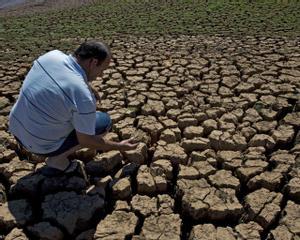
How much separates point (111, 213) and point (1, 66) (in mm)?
3164

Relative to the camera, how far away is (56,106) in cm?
224

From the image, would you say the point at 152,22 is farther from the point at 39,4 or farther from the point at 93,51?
the point at 39,4

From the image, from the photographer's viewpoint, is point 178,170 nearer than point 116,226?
No

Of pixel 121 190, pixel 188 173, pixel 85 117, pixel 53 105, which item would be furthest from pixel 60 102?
pixel 188 173

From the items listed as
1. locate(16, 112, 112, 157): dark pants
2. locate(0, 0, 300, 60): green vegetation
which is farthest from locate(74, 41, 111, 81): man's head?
locate(0, 0, 300, 60): green vegetation

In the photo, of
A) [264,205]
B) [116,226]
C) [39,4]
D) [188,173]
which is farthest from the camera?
[39,4]

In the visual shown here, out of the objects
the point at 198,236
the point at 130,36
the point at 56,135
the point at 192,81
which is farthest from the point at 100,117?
the point at 130,36

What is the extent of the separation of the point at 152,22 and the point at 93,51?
5438 millimetres

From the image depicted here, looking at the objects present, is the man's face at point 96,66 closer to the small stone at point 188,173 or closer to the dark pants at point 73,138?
the dark pants at point 73,138

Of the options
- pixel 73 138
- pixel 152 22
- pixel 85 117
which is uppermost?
pixel 85 117

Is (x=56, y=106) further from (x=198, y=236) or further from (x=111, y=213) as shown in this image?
(x=198, y=236)

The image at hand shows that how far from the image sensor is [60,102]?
2.22 meters

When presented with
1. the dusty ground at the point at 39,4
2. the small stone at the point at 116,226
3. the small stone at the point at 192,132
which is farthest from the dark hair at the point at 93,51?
the dusty ground at the point at 39,4

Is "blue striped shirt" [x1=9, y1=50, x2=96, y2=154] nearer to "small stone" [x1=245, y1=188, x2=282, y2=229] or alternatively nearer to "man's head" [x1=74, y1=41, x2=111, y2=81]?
"man's head" [x1=74, y1=41, x2=111, y2=81]
